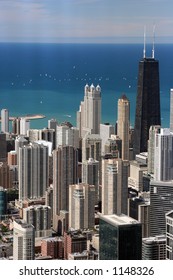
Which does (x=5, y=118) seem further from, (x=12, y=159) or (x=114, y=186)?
(x=12, y=159)

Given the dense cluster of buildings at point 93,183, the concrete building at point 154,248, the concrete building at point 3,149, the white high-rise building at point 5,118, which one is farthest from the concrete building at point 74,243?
the concrete building at point 3,149

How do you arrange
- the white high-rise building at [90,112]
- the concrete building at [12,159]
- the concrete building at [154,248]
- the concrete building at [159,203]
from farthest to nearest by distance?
the concrete building at [12,159] < the concrete building at [159,203] < the white high-rise building at [90,112] < the concrete building at [154,248]

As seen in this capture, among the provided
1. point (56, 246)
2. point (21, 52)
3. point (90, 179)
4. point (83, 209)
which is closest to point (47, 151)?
point (90, 179)

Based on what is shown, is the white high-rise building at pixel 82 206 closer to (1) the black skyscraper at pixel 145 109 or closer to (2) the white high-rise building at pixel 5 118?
(1) the black skyscraper at pixel 145 109

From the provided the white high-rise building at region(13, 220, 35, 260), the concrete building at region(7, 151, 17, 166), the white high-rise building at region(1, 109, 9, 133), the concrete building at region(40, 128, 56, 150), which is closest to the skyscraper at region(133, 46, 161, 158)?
the concrete building at region(40, 128, 56, 150)

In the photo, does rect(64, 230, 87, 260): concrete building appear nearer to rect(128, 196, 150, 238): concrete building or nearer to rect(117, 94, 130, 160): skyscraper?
rect(128, 196, 150, 238): concrete building
